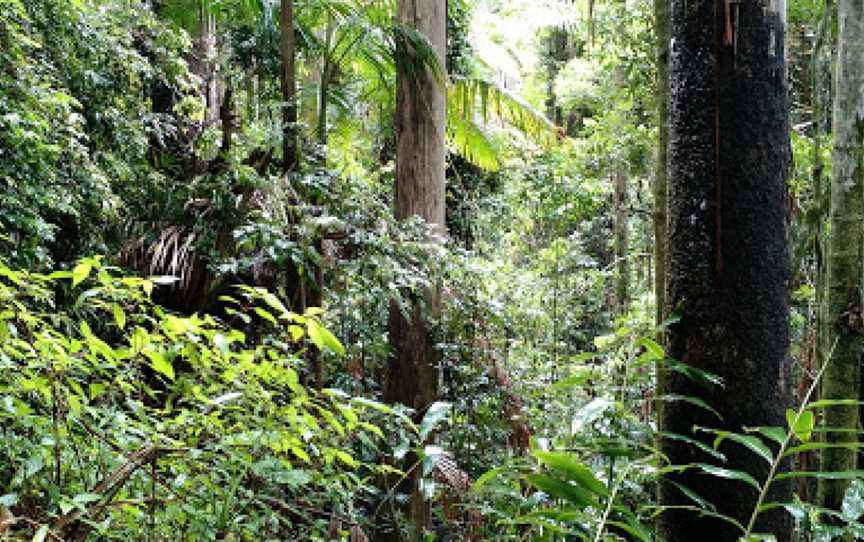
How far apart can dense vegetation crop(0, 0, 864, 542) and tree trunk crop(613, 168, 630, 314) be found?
0.11 m

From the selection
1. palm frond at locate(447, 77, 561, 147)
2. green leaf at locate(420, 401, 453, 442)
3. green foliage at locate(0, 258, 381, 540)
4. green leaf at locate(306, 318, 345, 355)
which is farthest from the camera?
palm frond at locate(447, 77, 561, 147)

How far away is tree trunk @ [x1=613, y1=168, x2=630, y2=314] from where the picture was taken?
1273 centimetres

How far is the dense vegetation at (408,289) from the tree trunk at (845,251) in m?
0.01

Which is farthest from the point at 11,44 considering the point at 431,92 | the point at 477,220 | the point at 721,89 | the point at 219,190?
the point at 477,220

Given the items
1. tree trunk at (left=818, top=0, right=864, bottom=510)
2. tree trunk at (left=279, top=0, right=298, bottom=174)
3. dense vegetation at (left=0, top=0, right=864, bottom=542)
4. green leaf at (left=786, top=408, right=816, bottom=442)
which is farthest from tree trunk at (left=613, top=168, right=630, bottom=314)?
green leaf at (left=786, top=408, right=816, bottom=442)

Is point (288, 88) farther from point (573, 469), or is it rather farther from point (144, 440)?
point (573, 469)

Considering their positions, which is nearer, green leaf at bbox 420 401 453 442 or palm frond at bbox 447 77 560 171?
green leaf at bbox 420 401 453 442

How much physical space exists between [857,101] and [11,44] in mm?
4877

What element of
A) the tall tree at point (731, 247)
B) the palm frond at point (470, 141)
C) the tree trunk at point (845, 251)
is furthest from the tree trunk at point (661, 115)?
the palm frond at point (470, 141)

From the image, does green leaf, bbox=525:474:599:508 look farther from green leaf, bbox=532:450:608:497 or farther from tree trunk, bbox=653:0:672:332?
tree trunk, bbox=653:0:672:332

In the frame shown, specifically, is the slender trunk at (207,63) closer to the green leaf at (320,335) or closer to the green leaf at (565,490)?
the green leaf at (320,335)

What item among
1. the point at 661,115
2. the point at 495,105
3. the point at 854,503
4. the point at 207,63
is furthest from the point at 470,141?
the point at 854,503

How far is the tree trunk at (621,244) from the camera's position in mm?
12727

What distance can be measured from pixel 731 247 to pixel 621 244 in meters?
12.3
